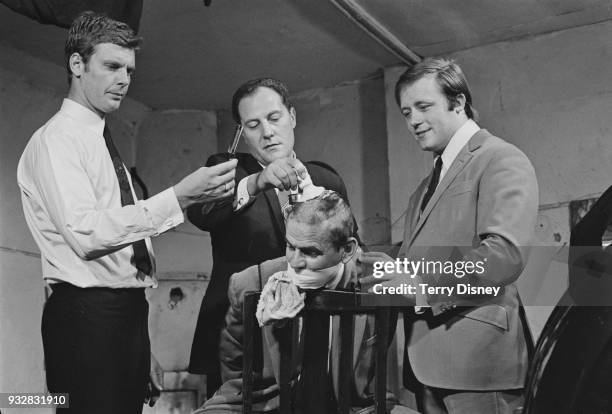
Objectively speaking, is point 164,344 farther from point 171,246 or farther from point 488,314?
point 488,314

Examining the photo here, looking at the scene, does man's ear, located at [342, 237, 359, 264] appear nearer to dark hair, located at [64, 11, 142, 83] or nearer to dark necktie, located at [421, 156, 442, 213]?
dark necktie, located at [421, 156, 442, 213]

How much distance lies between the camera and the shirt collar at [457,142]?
58.2 inches

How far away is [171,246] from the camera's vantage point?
150 inches

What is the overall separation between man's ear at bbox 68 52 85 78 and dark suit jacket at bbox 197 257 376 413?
51cm

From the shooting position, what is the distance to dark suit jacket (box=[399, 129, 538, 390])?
1.30 m

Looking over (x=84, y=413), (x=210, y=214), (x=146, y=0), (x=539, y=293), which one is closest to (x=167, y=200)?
(x=210, y=214)

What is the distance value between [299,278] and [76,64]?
2.03ft

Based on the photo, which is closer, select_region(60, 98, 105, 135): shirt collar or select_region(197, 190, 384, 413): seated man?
select_region(197, 190, 384, 413): seated man

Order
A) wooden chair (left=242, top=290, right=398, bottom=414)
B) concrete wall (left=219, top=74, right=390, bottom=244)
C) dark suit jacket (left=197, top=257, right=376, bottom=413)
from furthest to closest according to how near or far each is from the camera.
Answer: concrete wall (left=219, top=74, right=390, bottom=244)
dark suit jacket (left=197, top=257, right=376, bottom=413)
wooden chair (left=242, top=290, right=398, bottom=414)

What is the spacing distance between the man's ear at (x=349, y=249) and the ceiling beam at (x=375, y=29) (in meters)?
1.47

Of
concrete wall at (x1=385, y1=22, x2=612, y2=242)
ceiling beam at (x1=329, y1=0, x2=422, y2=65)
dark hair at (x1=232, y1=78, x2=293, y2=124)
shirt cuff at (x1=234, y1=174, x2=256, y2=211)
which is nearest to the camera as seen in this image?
shirt cuff at (x1=234, y1=174, x2=256, y2=211)

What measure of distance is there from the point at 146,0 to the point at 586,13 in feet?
5.44

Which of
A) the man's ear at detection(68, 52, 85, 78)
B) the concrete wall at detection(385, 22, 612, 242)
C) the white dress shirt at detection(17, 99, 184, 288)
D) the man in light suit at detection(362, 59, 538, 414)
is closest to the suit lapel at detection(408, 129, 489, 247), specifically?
the man in light suit at detection(362, 59, 538, 414)

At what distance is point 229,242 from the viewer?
64.6 inches
